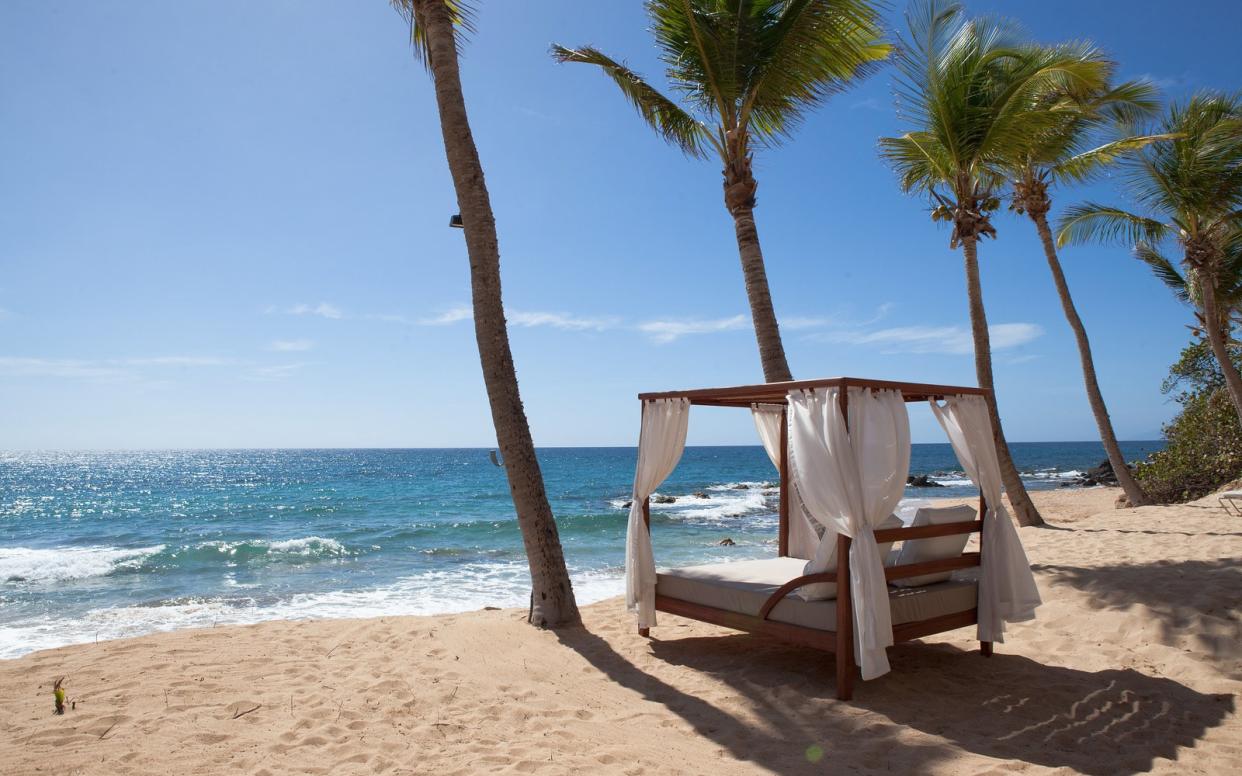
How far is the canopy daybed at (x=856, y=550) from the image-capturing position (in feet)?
13.8

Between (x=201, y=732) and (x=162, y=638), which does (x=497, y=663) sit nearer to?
(x=201, y=732)

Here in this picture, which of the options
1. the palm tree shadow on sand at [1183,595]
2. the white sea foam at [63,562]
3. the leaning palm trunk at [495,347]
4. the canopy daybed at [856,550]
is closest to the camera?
the canopy daybed at [856,550]

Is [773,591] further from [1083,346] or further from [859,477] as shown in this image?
[1083,346]

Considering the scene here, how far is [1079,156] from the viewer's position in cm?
1115

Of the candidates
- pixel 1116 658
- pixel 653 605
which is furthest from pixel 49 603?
pixel 1116 658

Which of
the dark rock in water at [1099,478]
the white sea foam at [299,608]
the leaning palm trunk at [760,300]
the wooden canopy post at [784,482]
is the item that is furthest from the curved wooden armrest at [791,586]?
the dark rock in water at [1099,478]

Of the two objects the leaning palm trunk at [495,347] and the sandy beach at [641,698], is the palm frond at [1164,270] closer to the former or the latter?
the sandy beach at [641,698]

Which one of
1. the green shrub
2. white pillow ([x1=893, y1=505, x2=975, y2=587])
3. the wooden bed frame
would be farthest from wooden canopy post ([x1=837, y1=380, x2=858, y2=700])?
the green shrub

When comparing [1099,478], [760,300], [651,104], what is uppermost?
[651,104]

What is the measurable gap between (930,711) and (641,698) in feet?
5.54

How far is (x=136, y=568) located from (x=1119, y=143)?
1829 centimetres

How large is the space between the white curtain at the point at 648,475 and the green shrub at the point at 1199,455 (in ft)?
46.8

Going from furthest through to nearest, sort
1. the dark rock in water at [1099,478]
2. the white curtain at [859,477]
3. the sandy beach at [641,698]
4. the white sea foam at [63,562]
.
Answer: the dark rock in water at [1099,478], the white sea foam at [63,562], the white curtain at [859,477], the sandy beach at [641,698]

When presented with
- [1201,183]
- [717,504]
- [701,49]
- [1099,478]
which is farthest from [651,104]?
[1099,478]
